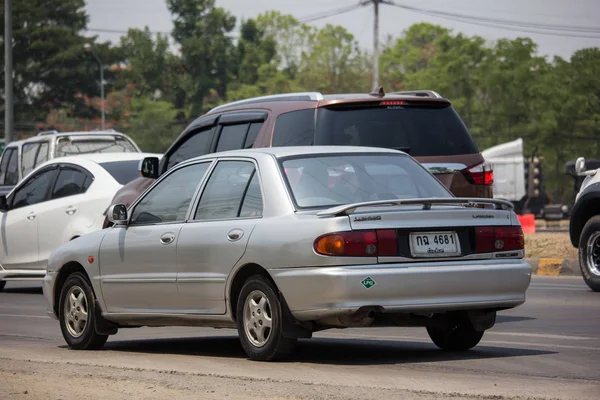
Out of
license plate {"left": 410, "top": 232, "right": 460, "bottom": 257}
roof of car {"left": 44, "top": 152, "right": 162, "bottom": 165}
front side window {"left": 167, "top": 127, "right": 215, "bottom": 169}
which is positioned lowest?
license plate {"left": 410, "top": 232, "right": 460, "bottom": 257}

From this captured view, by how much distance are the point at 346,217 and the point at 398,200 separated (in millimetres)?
367

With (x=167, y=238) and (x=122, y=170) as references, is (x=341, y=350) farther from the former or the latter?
(x=122, y=170)

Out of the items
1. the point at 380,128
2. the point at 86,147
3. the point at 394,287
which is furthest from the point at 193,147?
the point at 86,147

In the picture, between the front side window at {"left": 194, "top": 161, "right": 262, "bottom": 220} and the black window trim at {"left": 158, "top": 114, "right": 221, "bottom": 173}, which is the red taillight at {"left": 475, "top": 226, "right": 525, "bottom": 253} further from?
the black window trim at {"left": 158, "top": 114, "right": 221, "bottom": 173}

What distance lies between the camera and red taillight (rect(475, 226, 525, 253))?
8.55m

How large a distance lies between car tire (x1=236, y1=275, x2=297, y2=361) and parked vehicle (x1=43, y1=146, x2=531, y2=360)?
0.03 ft

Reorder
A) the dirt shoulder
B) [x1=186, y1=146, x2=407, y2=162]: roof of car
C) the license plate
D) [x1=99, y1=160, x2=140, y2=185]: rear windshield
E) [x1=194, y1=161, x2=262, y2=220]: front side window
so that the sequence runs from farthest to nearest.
A: [x1=99, y1=160, x2=140, y2=185]: rear windshield < [x1=186, y1=146, x2=407, y2=162]: roof of car < [x1=194, y1=161, x2=262, y2=220]: front side window < the license plate < the dirt shoulder

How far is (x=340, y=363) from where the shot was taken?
8.60 metres

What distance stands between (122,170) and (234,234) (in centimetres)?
806

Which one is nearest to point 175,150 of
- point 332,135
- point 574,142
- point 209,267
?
point 332,135

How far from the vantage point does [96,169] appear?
53.8 feet

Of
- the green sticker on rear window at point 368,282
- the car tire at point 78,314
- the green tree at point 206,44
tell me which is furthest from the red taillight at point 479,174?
the green tree at point 206,44

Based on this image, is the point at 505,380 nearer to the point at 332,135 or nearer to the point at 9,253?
the point at 332,135

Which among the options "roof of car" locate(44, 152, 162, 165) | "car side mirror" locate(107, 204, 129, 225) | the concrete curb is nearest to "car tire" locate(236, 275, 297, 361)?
"car side mirror" locate(107, 204, 129, 225)
